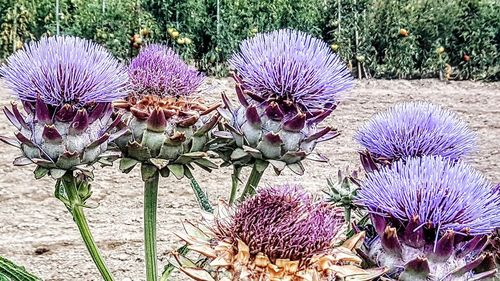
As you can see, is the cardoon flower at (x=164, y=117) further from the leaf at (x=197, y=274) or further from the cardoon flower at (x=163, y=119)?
the leaf at (x=197, y=274)

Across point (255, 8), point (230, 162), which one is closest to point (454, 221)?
point (230, 162)

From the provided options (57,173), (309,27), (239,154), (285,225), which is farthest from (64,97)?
(309,27)

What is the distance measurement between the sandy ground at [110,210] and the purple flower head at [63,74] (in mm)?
1817

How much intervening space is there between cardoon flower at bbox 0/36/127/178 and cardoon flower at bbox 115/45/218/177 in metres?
0.04

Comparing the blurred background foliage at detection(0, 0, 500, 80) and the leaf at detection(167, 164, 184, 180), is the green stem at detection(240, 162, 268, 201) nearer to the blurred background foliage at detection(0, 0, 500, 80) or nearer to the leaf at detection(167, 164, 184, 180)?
the leaf at detection(167, 164, 184, 180)

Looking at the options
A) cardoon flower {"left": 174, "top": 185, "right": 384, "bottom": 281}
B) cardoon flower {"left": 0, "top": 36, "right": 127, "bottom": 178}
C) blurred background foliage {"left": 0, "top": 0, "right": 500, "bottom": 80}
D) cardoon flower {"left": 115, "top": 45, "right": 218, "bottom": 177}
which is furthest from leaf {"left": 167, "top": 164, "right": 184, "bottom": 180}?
blurred background foliage {"left": 0, "top": 0, "right": 500, "bottom": 80}

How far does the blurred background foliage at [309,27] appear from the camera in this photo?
6070 mm

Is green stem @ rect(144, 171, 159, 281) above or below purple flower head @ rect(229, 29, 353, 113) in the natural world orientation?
below

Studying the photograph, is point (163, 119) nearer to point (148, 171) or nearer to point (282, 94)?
point (148, 171)

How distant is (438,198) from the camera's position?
3.12 ft

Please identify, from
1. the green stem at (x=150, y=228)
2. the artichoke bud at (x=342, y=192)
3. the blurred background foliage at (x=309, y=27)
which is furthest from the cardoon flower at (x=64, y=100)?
the blurred background foliage at (x=309, y=27)

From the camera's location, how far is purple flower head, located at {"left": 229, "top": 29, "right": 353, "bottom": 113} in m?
1.14

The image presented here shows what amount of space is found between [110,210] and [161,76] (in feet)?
7.91

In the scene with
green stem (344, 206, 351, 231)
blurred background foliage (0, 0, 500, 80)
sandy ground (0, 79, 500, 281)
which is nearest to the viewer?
green stem (344, 206, 351, 231)
